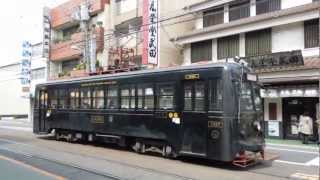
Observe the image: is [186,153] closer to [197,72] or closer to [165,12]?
[197,72]

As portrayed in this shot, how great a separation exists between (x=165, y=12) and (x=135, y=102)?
1725 cm

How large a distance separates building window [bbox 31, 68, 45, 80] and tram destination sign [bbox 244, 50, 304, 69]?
100ft

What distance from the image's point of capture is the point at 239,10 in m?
27.7

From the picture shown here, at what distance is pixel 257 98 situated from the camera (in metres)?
14.2

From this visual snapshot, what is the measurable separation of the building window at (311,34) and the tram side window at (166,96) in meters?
11.4

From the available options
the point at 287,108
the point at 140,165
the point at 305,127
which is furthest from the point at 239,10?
the point at 140,165

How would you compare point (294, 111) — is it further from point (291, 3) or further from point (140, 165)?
point (140, 165)

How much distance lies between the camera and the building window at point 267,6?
2550 cm

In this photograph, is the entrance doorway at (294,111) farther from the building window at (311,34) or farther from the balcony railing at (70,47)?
the balcony railing at (70,47)

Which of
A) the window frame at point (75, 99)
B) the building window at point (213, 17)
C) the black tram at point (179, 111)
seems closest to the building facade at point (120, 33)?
the building window at point (213, 17)

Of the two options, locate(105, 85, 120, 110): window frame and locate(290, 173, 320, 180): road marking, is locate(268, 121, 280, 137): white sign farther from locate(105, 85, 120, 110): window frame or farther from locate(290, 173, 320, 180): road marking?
locate(290, 173, 320, 180): road marking

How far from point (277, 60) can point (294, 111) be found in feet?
9.39

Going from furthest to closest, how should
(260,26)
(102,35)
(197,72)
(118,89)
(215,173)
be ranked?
(102,35)
(260,26)
(118,89)
(197,72)
(215,173)

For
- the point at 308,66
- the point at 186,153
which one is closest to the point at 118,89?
the point at 186,153
